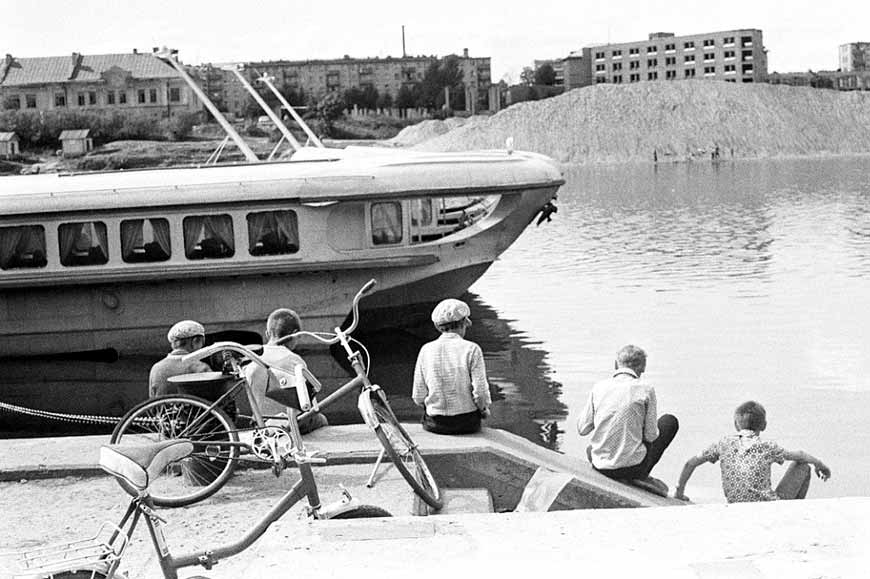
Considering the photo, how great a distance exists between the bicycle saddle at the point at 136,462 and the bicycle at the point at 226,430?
7.16ft

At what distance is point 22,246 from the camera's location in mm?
21484

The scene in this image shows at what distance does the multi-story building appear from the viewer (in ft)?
543

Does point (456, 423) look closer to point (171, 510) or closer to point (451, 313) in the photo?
point (451, 313)

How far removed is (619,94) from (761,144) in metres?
17.6

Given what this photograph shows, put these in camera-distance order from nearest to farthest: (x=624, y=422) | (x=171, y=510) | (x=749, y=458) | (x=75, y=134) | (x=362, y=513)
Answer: (x=362, y=513) → (x=749, y=458) → (x=171, y=510) → (x=624, y=422) → (x=75, y=134)

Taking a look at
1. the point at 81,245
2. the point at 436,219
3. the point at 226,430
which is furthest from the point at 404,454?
the point at 436,219

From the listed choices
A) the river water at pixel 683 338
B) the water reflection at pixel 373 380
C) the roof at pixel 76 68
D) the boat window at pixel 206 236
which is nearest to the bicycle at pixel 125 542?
the river water at pixel 683 338

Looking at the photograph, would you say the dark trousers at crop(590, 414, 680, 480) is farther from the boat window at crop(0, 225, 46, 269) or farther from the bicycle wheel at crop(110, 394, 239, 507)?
the boat window at crop(0, 225, 46, 269)

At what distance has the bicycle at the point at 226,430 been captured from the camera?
341 inches

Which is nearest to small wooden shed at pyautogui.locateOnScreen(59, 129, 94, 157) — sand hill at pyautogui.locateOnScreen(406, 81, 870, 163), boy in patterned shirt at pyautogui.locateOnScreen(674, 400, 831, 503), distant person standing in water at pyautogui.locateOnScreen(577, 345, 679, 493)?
sand hill at pyautogui.locateOnScreen(406, 81, 870, 163)

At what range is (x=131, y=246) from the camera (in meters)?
21.4

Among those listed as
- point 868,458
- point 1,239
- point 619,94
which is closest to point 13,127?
point 619,94

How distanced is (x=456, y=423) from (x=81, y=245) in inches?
477

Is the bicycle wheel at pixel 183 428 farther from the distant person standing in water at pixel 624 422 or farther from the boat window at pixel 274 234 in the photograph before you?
the boat window at pixel 274 234
